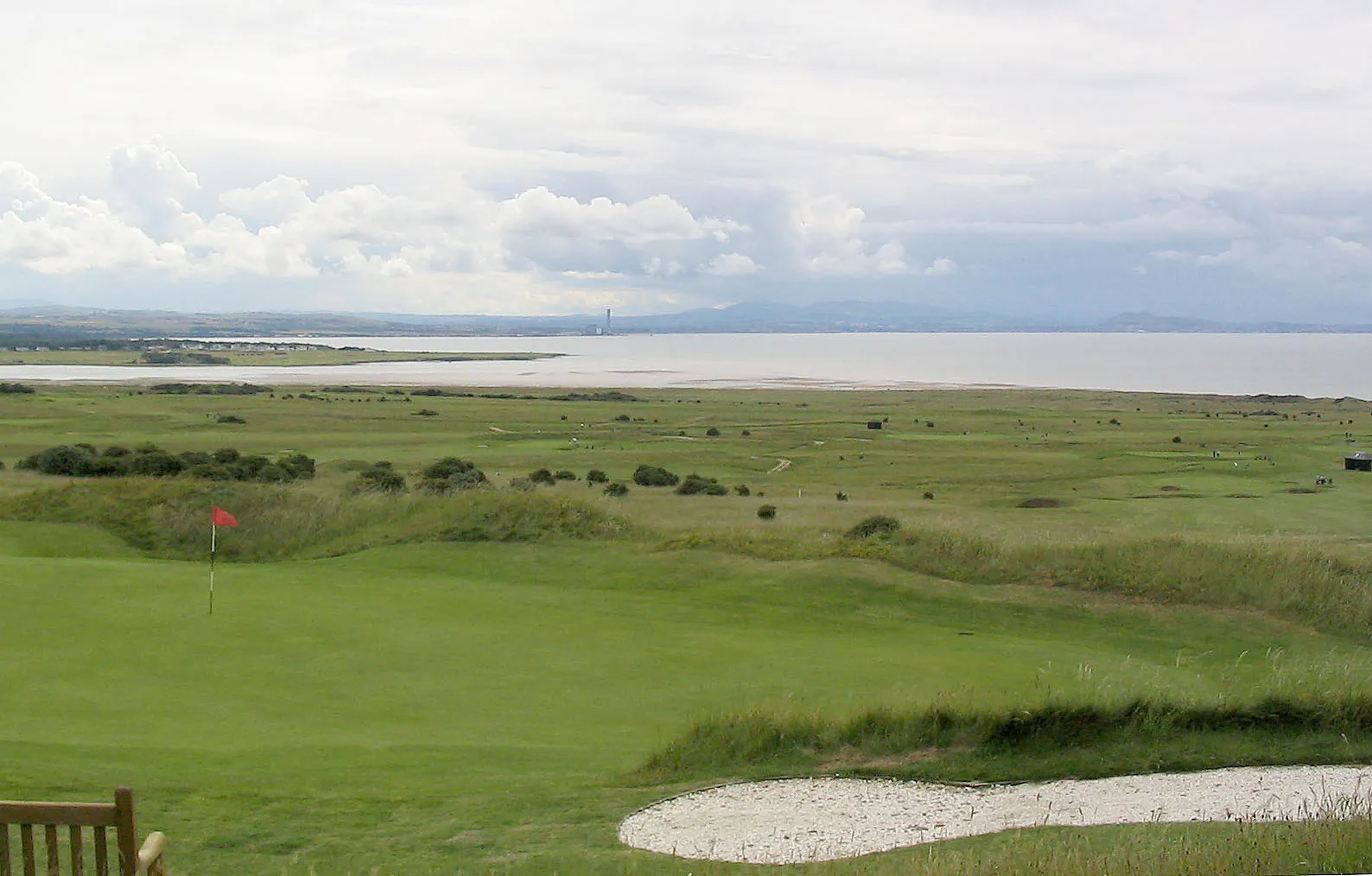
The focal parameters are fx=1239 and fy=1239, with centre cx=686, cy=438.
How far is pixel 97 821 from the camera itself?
5.72 m

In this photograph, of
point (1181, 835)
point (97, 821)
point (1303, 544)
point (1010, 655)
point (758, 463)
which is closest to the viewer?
point (97, 821)

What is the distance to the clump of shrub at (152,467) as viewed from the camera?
40875 mm

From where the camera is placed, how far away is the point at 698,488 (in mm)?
45031

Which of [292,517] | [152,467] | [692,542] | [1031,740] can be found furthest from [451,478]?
[1031,740]

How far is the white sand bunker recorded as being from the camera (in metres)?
10.3

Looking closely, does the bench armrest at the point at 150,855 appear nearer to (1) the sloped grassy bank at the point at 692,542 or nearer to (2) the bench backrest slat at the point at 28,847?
(2) the bench backrest slat at the point at 28,847

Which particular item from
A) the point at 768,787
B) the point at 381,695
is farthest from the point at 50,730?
the point at 768,787

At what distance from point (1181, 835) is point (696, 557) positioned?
15883 millimetres

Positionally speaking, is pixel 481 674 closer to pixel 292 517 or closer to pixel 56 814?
pixel 56 814

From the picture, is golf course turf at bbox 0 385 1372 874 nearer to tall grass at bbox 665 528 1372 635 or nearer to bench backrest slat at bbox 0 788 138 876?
tall grass at bbox 665 528 1372 635

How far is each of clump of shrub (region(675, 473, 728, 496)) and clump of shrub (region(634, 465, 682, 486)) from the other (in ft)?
2.87

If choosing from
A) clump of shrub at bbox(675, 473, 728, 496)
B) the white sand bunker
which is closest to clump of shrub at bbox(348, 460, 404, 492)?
clump of shrub at bbox(675, 473, 728, 496)

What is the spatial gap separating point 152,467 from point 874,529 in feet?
86.4

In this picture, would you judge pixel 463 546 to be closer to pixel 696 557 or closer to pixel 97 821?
pixel 696 557
